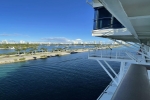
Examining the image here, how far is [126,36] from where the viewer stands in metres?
7.12

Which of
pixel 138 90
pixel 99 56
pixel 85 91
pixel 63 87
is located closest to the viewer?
pixel 138 90

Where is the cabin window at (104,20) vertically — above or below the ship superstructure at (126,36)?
above

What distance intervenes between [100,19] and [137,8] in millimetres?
6092

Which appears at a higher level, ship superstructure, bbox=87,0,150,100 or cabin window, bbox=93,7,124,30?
cabin window, bbox=93,7,124,30

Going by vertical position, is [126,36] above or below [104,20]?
below

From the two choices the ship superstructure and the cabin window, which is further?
the cabin window

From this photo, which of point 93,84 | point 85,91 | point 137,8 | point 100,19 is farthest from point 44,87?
point 137,8

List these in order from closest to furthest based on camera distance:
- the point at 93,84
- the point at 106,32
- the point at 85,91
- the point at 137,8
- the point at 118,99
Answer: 1. the point at 118,99
2. the point at 137,8
3. the point at 106,32
4. the point at 85,91
5. the point at 93,84

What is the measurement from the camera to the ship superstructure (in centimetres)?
118

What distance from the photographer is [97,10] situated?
25.9 feet

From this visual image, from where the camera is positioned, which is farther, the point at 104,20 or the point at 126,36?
the point at 104,20

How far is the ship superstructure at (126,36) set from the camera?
1.18m

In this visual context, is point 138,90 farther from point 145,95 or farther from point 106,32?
point 106,32

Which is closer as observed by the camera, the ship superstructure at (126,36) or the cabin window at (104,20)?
the ship superstructure at (126,36)
